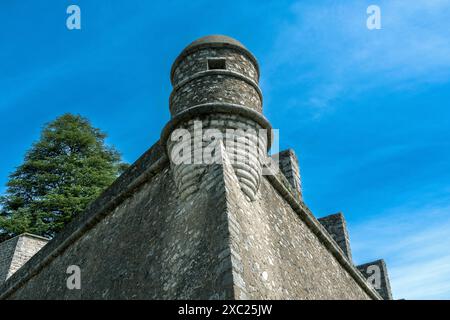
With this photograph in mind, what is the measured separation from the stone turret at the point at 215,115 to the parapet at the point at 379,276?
7.81 metres

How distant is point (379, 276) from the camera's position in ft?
43.2

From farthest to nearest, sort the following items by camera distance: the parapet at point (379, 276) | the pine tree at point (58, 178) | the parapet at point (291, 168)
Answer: the pine tree at point (58, 178) → the parapet at point (379, 276) → the parapet at point (291, 168)

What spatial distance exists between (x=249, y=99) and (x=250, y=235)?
78.4 inches

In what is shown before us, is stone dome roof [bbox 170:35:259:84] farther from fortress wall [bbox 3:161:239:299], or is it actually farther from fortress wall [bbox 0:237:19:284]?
fortress wall [bbox 0:237:19:284]

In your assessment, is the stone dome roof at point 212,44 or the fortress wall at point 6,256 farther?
the fortress wall at point 6,256

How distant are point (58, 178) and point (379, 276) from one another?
1282cm

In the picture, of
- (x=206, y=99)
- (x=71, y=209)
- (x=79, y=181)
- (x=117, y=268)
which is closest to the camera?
(x=206, y=99)

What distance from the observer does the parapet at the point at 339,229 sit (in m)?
11.4

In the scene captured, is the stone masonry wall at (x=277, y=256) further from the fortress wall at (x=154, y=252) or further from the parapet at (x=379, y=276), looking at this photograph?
the parapet at (x=379, y=276)

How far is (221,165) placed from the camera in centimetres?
593


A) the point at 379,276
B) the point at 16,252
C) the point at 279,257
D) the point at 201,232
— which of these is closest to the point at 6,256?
the point at 16,252

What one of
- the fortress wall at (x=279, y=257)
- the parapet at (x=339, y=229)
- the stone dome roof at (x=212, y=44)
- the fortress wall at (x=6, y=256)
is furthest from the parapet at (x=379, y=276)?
the fortress wall at (x=6, y=256)

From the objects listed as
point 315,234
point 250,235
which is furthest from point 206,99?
point 315,234
